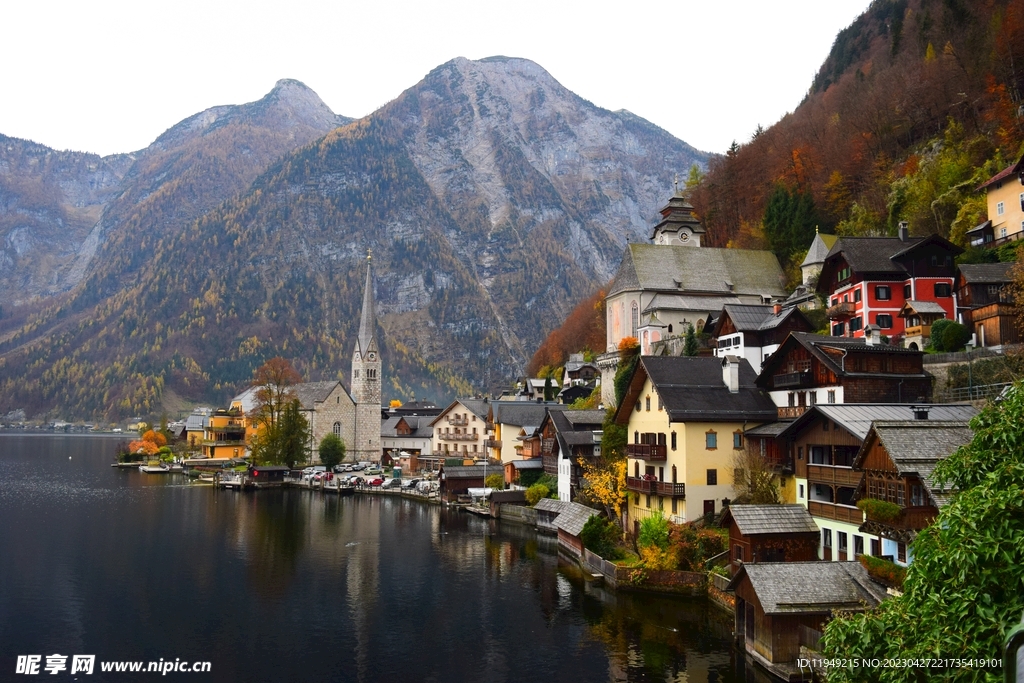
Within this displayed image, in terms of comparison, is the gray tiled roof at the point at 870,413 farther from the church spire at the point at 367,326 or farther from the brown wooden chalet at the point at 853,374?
the church spire at the point at 367,326

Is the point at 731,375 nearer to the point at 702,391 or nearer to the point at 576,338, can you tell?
the point at 702,391

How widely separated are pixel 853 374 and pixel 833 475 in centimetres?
641

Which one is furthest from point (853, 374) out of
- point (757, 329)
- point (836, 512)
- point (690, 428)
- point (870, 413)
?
point (757, 329)

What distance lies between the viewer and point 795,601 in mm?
25297

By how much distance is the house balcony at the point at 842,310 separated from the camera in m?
49.9

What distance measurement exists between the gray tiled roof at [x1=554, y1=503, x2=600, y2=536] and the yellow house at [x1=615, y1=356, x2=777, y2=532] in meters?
3.20

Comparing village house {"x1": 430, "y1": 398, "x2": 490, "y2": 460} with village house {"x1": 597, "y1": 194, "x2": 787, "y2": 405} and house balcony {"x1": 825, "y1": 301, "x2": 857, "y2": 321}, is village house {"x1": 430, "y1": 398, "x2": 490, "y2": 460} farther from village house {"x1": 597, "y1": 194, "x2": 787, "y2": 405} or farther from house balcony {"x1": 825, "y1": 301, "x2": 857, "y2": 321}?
house balcony {"x1": 825, "y1": 301, "x2": 857, "y2": 321}

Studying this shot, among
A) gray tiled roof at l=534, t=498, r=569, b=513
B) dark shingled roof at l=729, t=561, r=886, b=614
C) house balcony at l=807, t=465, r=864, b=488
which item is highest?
house balcony at l=807, t=465, r=864, b=488

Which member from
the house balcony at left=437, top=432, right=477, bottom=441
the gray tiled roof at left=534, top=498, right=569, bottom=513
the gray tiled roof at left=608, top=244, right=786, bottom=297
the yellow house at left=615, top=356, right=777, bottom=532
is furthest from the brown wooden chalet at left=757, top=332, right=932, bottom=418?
the house balcony at left=437, top=432, right=477, bottom=441

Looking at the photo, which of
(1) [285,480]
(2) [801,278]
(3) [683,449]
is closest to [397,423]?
(1) [285,480]

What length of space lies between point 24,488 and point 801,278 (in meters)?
84.7

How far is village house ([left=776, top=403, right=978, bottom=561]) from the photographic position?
30031 millimetres

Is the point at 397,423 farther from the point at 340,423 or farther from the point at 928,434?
the point at 928,434

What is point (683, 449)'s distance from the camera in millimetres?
40375
